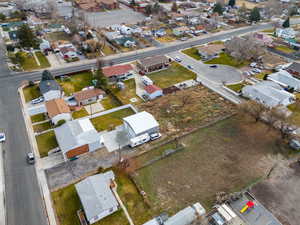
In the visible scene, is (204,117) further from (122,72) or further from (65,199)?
(65,199)

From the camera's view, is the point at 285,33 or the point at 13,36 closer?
the point at 13,36

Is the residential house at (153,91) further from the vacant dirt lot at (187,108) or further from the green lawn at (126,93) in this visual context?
the green lawn at (126,93)

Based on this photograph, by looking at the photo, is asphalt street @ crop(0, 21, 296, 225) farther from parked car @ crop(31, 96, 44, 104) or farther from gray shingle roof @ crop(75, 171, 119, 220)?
gray shingle roof @ crop(75, 171, 119, 220)

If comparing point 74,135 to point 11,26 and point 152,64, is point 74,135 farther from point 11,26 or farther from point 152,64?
point 11,26

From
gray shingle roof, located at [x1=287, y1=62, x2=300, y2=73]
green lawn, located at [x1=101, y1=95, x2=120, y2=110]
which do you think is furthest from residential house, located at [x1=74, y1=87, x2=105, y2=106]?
gray shingle roof, located at [x1=287, y1=62, x2=300, y2=73]

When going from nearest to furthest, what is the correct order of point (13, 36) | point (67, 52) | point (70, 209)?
point (70, 209), point (67, 52), point (13, 36)

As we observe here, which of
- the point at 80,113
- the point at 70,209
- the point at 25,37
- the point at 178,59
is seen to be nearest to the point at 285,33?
the point at 178,59
